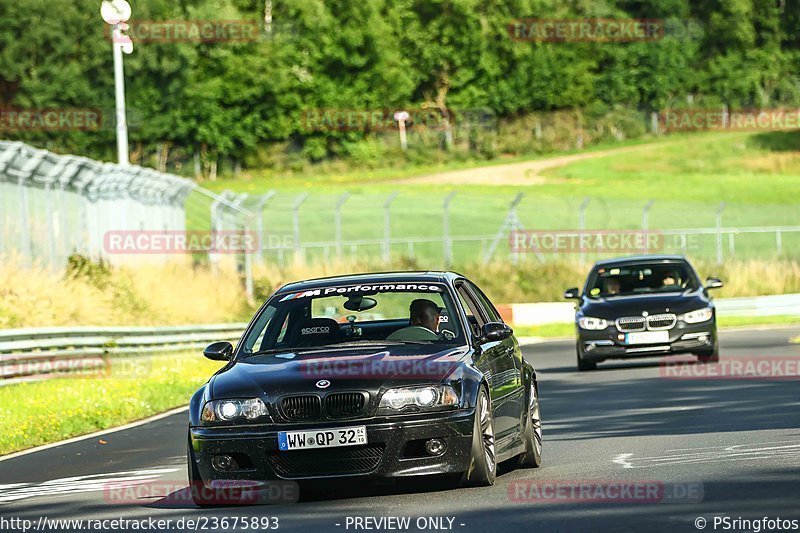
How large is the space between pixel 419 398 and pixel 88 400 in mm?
10617

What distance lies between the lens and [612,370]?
80.7ft

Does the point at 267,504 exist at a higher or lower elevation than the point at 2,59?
lower

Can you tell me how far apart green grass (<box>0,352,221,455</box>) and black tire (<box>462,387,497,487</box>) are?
678 centimetres

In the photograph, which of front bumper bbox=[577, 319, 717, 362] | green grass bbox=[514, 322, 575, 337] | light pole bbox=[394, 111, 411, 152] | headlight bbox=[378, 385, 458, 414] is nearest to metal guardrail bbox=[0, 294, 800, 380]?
front bumper bbox=[577, 319, 717, 362]

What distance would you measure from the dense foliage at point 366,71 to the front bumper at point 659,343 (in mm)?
62331

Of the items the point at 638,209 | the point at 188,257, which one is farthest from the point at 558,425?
the point at 638,209

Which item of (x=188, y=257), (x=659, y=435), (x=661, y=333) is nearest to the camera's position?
(x=659, y=435)

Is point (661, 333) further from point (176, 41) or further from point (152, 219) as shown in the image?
point (176, 41)

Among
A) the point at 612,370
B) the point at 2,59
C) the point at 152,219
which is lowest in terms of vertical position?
the point at 612,370

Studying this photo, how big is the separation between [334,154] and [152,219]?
55.2 meters

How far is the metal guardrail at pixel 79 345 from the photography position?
22375 millimetres

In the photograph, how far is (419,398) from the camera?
33.9 feet

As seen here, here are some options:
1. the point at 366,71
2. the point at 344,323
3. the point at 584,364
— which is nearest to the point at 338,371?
the point at 344,323

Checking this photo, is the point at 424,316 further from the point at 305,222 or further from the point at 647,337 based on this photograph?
the point at 305,222
